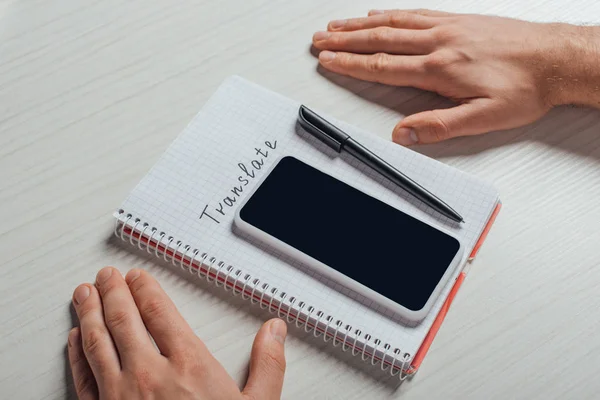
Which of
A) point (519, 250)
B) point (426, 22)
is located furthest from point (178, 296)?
point (426, 22)

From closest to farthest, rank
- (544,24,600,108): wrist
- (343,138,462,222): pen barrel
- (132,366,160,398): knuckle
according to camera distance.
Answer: (132,366,160,398): knuckle < (343,138,462,222): pen barrel < (544,24,600,108): wrist

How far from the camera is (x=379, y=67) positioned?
0.98m

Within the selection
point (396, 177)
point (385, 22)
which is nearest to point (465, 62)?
point (385, 22)

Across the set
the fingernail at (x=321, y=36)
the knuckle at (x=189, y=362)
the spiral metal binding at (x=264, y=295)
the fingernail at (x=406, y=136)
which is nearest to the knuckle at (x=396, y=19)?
the fingernail at (x=321, y=36)

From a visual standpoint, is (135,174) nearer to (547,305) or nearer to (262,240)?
(262,240)

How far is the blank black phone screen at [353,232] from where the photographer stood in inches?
30.8

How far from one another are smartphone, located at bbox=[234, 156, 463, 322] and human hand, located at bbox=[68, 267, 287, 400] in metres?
0.10

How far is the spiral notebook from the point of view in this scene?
30.5 inches

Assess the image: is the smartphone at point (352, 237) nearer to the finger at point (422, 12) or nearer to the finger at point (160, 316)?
the finger at point (160, 316)

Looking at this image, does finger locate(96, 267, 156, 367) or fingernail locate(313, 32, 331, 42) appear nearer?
finger locate(96, 267, 156, 367)

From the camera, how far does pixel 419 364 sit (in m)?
0.77

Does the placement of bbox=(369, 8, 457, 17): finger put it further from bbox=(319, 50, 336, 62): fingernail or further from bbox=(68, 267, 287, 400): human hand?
bbox=(68, 267, 287, 400): human hand

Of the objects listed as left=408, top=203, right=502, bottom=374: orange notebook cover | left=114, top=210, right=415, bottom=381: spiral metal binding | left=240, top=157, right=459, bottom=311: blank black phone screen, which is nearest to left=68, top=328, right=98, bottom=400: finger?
left=114, top=210, right=415, bottom=381: spiral metal binding

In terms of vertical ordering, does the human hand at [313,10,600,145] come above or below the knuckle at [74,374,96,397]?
above
